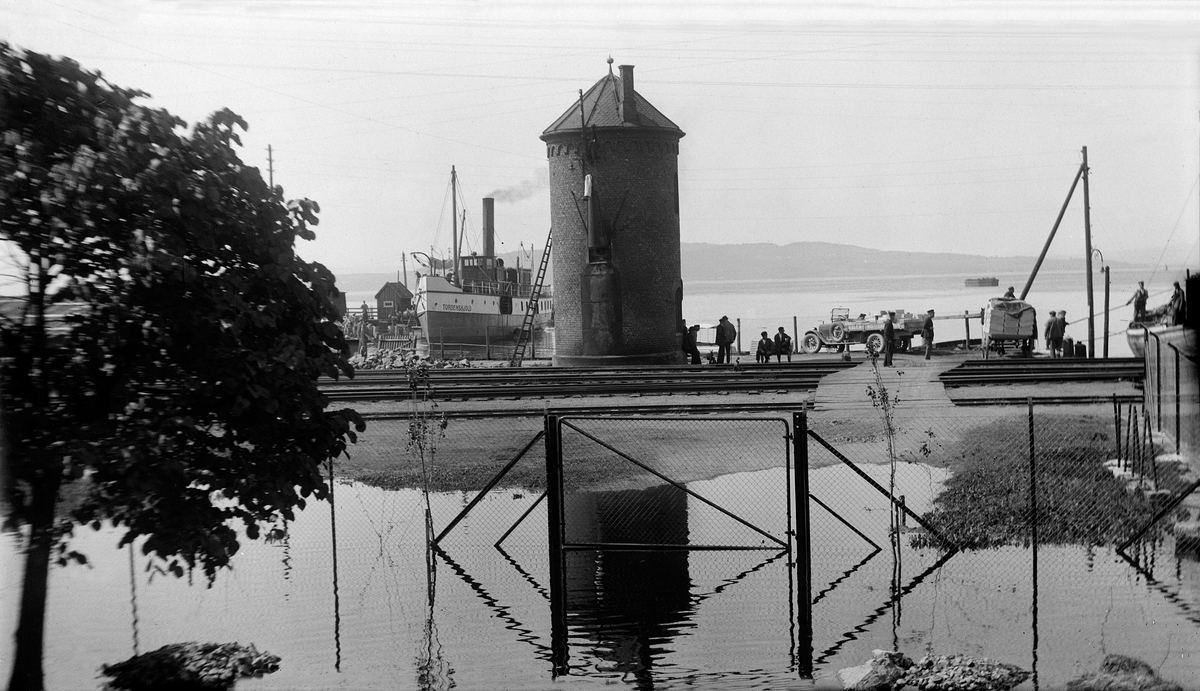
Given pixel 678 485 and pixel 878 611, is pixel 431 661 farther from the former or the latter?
pixel 878 611

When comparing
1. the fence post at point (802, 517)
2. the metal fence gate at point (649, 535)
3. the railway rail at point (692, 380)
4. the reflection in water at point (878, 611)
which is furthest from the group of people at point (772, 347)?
the fence post at point (802, 517)

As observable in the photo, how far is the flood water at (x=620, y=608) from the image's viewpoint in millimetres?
8125

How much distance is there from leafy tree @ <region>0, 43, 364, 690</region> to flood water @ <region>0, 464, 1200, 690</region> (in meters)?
0.93

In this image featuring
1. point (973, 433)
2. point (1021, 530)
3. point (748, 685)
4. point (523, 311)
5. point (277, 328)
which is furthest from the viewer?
point (523, 311)

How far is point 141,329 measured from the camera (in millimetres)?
6387

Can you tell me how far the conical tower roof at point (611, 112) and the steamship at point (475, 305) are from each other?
13.7 m

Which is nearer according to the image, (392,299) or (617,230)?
(617,230)

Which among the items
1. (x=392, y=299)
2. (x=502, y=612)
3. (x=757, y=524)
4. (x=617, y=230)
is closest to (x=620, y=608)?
(x=502, y=612)

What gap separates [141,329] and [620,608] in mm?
5123

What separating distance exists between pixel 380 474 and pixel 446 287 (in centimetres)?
4308

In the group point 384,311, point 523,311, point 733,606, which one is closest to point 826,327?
point 523,311

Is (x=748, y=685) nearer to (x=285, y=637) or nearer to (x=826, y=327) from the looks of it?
(x=285, y=637)

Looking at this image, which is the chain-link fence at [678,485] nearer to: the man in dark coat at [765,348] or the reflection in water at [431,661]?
the reflection in water at [431,661]

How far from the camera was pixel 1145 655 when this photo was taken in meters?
7.99
